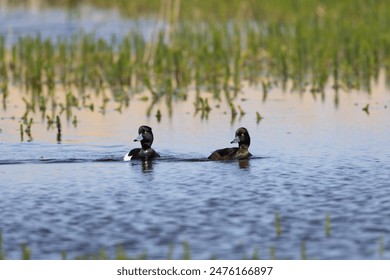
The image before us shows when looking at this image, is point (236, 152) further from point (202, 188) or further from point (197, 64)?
point (197, 64)

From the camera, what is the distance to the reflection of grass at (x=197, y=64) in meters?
23.0

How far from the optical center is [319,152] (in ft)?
51.4

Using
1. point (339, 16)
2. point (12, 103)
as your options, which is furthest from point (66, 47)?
point (339, 16)

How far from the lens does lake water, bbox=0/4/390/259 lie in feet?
33.9

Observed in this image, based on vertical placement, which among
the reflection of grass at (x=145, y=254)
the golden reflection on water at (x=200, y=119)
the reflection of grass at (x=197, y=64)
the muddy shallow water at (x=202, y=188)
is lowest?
the reflection of grass at (x=145, y=254)

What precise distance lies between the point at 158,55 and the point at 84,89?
2.47 metres

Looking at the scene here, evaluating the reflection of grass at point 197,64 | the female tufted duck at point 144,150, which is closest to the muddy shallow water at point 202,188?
the female tufted duck at point 144,150

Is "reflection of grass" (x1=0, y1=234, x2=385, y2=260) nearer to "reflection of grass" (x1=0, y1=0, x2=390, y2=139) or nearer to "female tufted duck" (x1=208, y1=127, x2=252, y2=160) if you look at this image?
"female tufted duck" (x1=208, y1=127, x2=252, y2=160)

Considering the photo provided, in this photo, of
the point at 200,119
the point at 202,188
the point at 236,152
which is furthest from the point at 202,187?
the point at 200,119

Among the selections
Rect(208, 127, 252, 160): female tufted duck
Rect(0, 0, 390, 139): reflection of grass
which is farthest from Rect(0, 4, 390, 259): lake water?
Rect(0, 0, 390, 139): reflection of grass

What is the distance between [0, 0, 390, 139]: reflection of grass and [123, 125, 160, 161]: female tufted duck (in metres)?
3.94

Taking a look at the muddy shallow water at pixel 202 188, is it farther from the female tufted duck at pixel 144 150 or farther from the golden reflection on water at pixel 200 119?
the female tufted duck at pixel 144 150

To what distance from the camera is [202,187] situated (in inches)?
516

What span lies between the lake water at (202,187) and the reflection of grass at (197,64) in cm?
194
